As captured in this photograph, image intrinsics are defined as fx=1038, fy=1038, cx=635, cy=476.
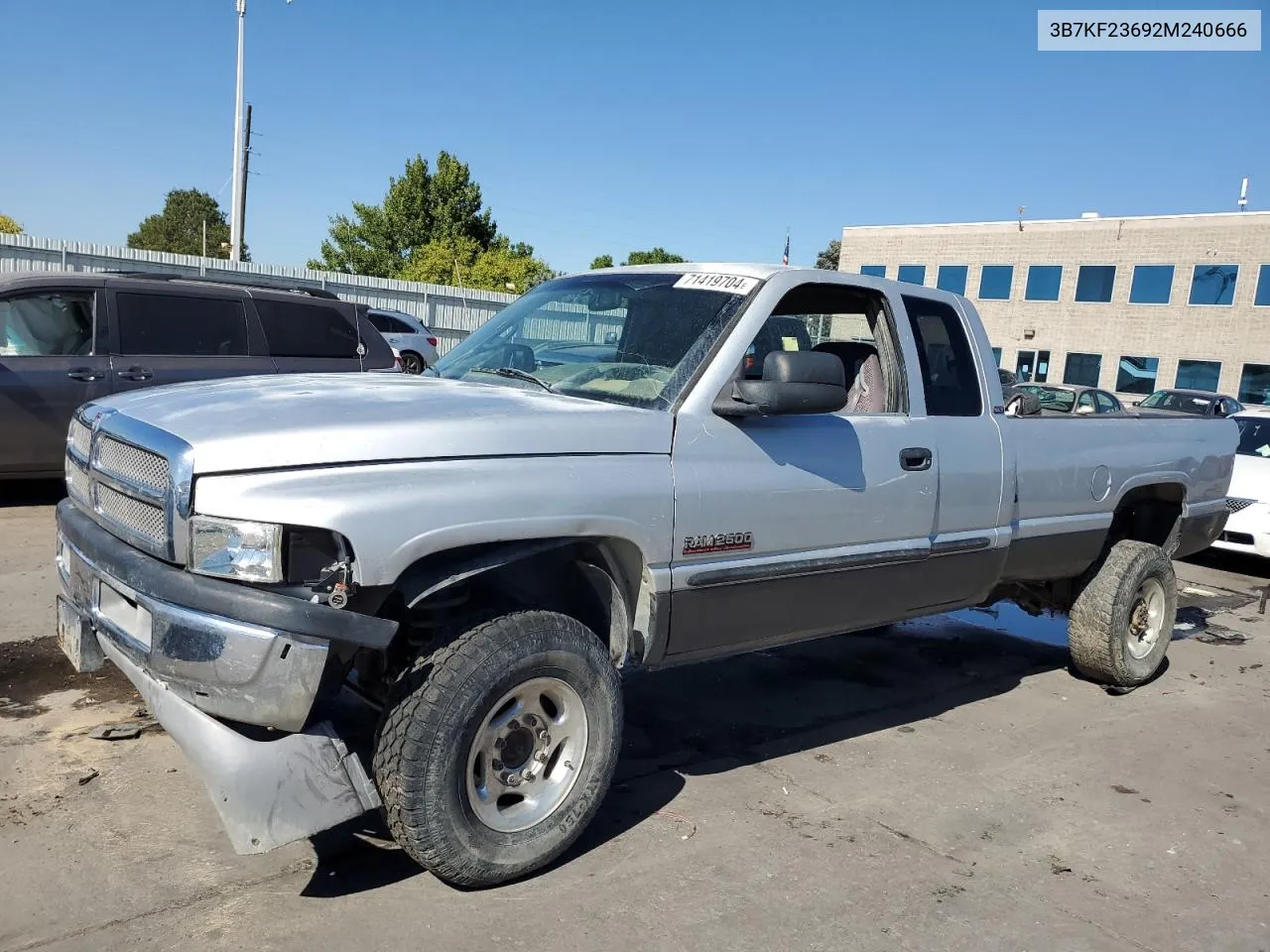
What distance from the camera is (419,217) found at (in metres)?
50.2

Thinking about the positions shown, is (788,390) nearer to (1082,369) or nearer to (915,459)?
(915,459)

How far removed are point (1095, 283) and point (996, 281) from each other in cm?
360

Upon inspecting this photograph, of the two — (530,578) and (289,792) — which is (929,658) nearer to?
(530,578)

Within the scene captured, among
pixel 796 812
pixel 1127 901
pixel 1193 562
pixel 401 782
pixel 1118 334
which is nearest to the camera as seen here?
pixel 401 782

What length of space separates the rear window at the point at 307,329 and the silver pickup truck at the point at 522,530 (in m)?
5.30

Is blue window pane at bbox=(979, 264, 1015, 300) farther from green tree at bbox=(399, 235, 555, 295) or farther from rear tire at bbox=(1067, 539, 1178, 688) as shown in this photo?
rear tire at bbox=(1067, 539, 1178, 688)

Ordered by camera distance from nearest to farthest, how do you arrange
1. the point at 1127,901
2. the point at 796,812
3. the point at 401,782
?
the point at 401,782
the point at 1127,901
the point at 796,812

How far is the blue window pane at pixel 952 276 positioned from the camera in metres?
40.1

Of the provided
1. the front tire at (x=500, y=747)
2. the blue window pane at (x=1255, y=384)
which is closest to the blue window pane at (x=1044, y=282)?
the blue window pane at (x=1255, y=384)

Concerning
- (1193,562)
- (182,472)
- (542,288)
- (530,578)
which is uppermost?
(542,288)

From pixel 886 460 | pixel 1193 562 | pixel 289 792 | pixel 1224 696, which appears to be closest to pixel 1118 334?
pixel 1193 562

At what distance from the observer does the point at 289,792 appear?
2809 mm

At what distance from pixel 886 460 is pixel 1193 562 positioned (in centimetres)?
786

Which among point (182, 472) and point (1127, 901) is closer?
point (182, 472)
